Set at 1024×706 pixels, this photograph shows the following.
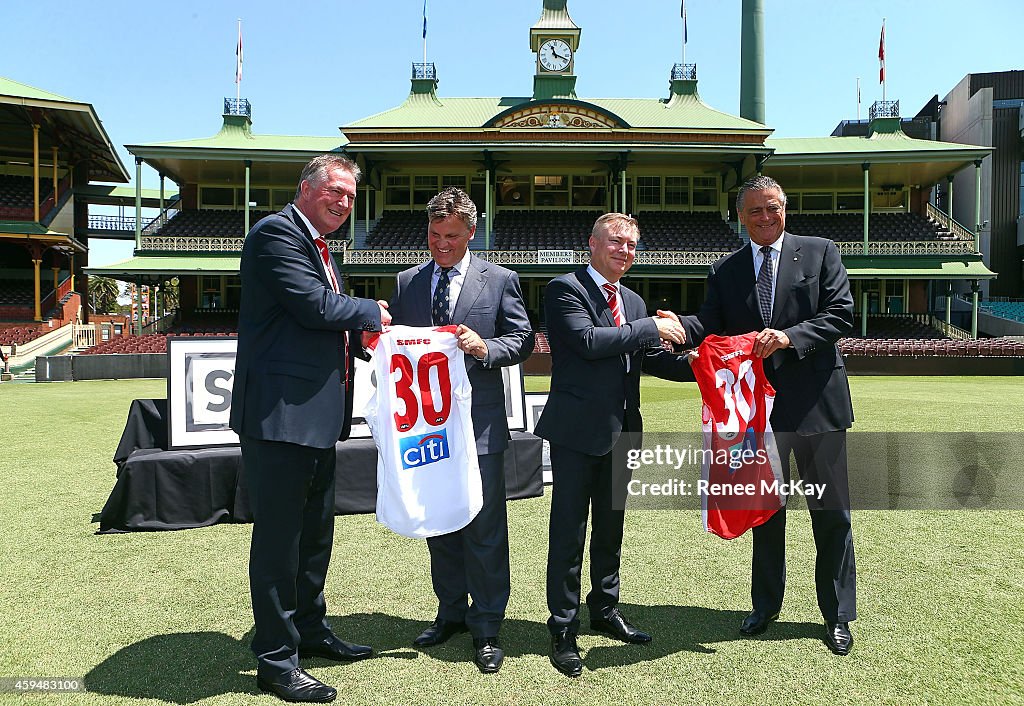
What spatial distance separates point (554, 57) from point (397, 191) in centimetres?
1137

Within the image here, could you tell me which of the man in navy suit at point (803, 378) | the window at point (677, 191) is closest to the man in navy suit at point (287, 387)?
the man in navy suit at point (803, 378)

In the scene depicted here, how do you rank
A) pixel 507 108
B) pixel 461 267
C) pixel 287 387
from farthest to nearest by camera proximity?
pixel 507 108 → pixel 461 267 → pixel 287 387

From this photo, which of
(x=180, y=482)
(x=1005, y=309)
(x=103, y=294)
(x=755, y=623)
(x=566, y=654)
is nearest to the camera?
(x=566, y=654)

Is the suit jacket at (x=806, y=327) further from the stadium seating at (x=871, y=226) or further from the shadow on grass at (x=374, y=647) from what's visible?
the stadium seating at (x=871, y=226)

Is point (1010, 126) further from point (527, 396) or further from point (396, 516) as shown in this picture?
point (396, 516)

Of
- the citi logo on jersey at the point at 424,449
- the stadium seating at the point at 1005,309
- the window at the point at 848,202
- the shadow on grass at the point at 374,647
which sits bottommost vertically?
the shadow on grass at the point at 374,647

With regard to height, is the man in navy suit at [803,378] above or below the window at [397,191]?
below

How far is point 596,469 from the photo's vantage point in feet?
11.4

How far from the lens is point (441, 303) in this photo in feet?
11.9

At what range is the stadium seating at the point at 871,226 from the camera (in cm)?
3144

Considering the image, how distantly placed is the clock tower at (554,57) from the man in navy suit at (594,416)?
34664 mm

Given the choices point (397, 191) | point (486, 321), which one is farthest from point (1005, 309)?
point (486, 321)

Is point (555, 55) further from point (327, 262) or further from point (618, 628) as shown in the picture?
point (618, 628)

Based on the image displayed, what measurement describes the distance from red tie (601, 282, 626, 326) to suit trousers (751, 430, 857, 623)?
41.6 inches
